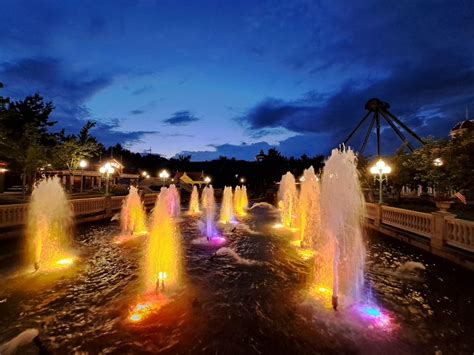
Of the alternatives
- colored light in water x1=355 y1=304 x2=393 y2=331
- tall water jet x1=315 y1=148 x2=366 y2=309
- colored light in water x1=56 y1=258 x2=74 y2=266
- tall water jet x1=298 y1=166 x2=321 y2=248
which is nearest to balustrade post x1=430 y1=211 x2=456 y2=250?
tall water jet x1=315 y1=148 x2=366 y2=309

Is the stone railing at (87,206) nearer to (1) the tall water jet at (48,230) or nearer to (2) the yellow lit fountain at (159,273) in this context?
(1) the tall water jet at (48,230)

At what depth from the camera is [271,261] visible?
372 inches

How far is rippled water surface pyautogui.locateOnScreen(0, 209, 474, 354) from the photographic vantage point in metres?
4.62

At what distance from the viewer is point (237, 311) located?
18.9 ft

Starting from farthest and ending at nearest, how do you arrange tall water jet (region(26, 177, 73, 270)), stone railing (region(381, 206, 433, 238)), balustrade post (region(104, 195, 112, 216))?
balustrade post (region(104, 195, 112, 216)), stone railing (region(381, 206, 433, 238)), tall water jet (region(26, 177, 73, 270))

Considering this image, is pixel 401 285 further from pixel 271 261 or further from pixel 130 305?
pixel 130 305

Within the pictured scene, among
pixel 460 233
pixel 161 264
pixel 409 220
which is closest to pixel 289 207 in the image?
pixel 409 220

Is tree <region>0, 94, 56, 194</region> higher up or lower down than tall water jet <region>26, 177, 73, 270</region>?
higher up

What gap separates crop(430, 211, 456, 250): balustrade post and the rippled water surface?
904 millimetres

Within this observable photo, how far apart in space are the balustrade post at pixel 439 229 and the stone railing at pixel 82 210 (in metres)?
17.9

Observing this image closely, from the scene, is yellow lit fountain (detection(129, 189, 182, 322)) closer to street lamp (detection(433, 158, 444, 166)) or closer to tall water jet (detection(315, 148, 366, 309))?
tall water jet (detection(315, 148, 366, 309))

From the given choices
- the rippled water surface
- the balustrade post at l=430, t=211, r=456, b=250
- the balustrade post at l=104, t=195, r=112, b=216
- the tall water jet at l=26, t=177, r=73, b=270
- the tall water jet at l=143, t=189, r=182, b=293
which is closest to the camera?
the rippled water surface

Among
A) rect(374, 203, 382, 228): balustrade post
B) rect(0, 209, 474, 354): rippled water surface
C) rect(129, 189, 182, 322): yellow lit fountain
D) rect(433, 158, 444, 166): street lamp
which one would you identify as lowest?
rect(0, 209, 474, 354): rippled water surface

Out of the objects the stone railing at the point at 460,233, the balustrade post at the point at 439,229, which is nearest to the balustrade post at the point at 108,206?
the balustrade post at the point at 439,229
